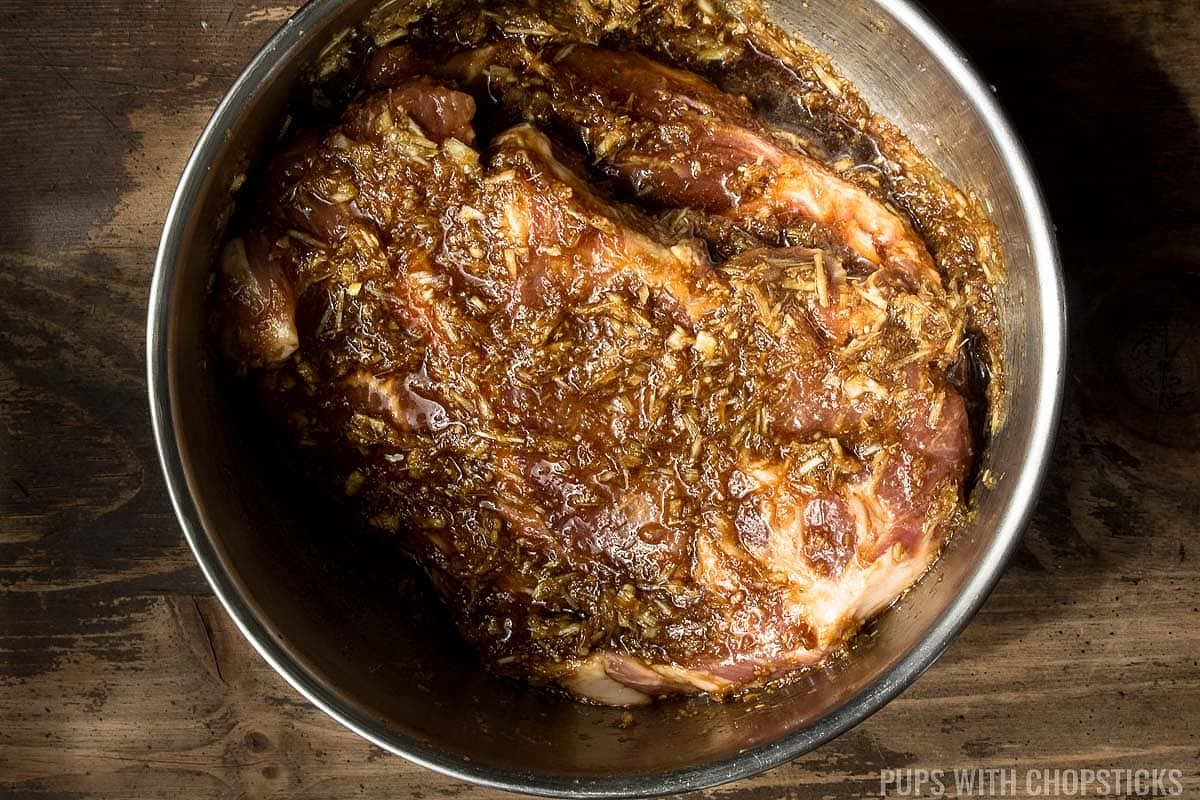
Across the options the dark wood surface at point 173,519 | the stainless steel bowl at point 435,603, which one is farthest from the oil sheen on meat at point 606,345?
the dark wood surface at point 173,519

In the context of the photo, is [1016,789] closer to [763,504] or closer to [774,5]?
[763,504]

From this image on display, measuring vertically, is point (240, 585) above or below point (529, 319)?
below

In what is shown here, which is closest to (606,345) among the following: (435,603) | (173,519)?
(435,603)

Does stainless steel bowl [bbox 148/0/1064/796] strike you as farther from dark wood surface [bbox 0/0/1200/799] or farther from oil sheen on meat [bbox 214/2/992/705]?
dark wood surface [bbox 0/0/1200/799]

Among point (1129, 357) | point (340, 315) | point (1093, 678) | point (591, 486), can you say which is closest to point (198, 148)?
point (340, 315)

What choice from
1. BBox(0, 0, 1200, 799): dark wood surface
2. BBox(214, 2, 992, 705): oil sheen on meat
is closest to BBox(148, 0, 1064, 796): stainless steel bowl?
BBox(214, 2, 992, 705): oil sheen on meat

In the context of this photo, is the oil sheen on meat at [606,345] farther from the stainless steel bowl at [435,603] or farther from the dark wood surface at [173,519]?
the dark wood surface at [173,519]
